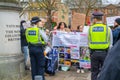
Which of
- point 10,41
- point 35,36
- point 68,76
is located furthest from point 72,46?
point 35,36

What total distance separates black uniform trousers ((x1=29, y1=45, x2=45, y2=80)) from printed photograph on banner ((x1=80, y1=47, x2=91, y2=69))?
292 cm

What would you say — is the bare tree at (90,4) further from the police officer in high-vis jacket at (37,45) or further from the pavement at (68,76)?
the police officer in high-vis jacket at (37,45)

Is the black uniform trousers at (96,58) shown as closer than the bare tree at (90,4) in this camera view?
Yes

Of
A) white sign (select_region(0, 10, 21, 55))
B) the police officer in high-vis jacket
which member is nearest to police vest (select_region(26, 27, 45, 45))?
the police officer in high-vis jacket

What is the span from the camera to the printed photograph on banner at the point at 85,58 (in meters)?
11.9

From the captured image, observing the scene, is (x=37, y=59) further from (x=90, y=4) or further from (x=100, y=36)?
(x=90, y=4)

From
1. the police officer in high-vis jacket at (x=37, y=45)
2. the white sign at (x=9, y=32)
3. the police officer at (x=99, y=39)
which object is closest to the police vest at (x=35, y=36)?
the police officer in high-vis jacket at (x=37, y=45)

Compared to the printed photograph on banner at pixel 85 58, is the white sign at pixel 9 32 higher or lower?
higher

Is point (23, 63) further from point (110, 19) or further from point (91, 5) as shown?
point (91, 5)

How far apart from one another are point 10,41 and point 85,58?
2.86m

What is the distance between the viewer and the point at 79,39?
39.8 ft

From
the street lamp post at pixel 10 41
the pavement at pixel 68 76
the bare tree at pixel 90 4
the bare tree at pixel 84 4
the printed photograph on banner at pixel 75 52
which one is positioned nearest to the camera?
the street lamp post at pixel 10 41

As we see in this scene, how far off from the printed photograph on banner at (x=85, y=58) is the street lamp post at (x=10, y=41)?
217 centimetres

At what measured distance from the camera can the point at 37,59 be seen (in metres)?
9.21
